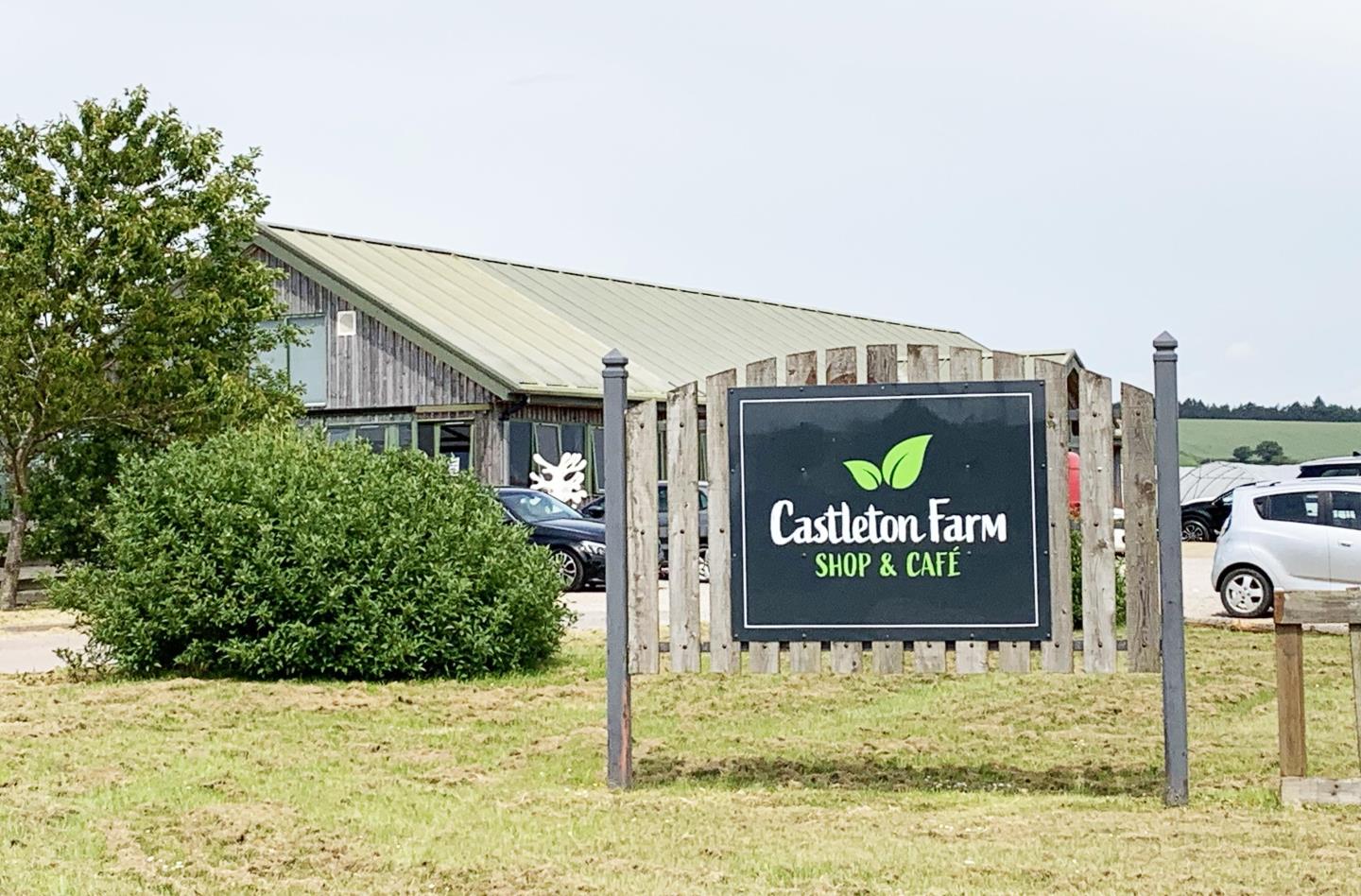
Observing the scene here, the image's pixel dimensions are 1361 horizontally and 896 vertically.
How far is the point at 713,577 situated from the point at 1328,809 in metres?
3.00

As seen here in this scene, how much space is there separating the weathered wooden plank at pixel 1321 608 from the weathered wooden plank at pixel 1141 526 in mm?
569

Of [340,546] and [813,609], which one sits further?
[340,546]

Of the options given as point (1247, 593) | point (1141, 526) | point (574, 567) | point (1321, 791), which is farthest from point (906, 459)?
point (574, 567)

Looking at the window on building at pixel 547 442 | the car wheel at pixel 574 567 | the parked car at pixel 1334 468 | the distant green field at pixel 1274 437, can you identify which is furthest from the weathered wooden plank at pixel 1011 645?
the distant green field at pixel 1274 437

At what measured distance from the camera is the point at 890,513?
8711 millimetres

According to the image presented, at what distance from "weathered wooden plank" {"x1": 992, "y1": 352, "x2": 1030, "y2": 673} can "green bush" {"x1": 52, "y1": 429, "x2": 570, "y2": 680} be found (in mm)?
5732

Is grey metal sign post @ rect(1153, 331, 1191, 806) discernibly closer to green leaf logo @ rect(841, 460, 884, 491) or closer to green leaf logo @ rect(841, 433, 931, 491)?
green leaf logo @ rect(841, 433, 931, 491)

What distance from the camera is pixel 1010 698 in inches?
496

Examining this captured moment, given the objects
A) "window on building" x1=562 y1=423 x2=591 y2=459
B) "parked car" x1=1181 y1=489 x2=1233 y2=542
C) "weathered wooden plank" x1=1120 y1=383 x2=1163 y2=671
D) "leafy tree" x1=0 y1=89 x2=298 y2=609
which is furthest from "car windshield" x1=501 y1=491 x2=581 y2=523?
"parked car" x1=1181 y1=489 x2=1233 y2=542

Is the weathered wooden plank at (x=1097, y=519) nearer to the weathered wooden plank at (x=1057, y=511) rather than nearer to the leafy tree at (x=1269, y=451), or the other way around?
the weathered wooden plank at (x=1057, y=511)

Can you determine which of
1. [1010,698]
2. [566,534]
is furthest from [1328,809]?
[566,534]

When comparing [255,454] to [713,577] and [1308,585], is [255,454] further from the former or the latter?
[1308,585]

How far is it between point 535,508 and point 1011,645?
1780 cm

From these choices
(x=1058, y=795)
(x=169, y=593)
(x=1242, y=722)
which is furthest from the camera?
(x=169, y=593)
